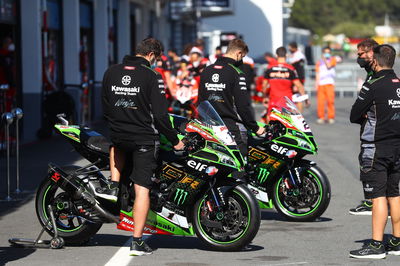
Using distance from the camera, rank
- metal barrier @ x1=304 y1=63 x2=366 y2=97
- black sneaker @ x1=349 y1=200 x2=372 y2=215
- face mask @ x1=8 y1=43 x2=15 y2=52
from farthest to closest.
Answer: metal barrier @ x1=304 y1=63 x2=366 y2=97
face mask @ x1=8 y1=43 x2=15 y2=52
black sneaker @ x1=349 y1=200 x2=372 y2=215

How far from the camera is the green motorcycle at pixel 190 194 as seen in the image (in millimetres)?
8602

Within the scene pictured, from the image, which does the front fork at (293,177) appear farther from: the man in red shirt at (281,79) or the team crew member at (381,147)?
the man in red shirt at (281,79)

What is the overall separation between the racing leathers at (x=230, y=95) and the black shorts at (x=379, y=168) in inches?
78.2

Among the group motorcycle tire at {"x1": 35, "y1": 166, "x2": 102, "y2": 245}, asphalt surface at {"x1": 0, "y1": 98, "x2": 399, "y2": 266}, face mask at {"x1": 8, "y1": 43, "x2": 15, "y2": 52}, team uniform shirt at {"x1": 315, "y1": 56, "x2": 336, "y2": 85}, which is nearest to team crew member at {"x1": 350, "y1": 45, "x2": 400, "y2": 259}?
asphalt surface at {"x1": 0, "y1": 98, "x2": 399, "y2": 266}

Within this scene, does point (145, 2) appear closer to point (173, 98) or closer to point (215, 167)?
point (173, 98)

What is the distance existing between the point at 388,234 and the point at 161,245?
2179 mm

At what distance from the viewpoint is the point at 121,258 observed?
8.46 metres

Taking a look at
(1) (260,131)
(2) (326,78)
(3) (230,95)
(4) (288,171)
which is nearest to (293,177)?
(4) (288,171)

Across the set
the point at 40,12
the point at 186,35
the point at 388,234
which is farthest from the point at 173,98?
the point at 186,35

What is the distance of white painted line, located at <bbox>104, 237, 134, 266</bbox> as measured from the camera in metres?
8.24

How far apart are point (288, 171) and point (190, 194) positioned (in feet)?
6.79

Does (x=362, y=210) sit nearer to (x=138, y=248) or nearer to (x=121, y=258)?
(x=138, y=248)

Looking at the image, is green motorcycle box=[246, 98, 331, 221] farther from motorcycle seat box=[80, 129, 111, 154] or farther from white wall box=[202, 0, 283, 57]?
white wall box=[202, 0, 283, 57]

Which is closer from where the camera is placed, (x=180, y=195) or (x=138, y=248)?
(x=138, y=248)
